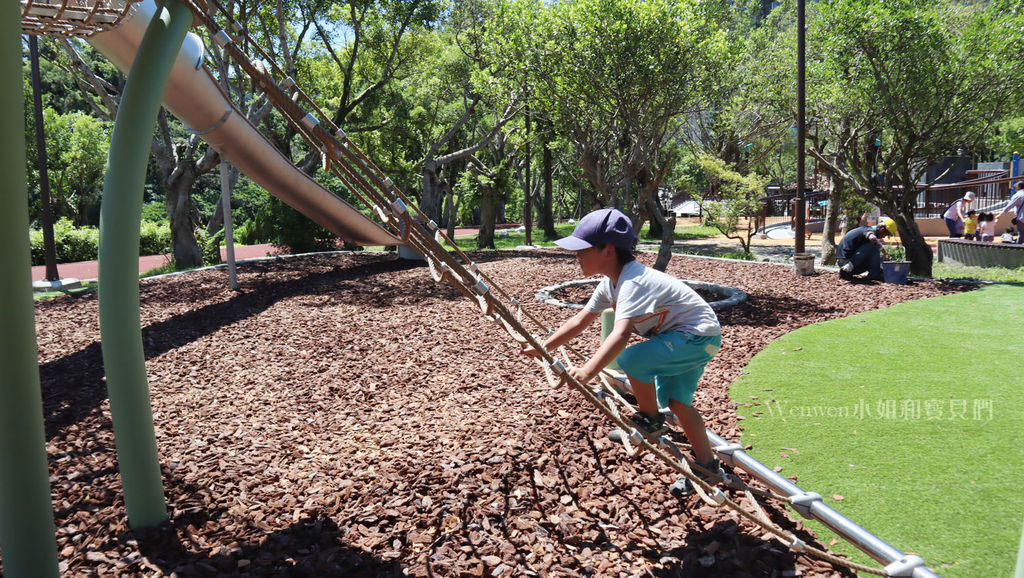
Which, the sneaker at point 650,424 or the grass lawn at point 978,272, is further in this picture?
the grass lawn at point 978,272

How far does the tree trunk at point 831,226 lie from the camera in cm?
1598

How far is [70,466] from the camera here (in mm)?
4289

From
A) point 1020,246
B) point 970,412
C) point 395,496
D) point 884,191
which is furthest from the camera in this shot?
point 1020,246

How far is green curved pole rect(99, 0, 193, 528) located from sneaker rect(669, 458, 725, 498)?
119 inches

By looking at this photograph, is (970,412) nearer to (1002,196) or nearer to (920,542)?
(920,542)

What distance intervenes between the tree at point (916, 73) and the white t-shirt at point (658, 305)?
34.6ft

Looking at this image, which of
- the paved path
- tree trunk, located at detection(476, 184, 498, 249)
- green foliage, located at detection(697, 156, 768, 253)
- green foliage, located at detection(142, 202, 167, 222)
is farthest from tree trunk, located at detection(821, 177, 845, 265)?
green foliage, located at detection(142, 202, 167, 222)

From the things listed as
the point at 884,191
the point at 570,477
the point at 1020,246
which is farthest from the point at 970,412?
the point at 1020,246

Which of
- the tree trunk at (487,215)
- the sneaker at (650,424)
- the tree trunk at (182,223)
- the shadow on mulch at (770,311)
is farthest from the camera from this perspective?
the tree trunk at (487,215)

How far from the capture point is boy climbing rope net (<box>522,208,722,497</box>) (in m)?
3.34

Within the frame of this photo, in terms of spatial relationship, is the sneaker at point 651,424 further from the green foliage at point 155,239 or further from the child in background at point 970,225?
the green foliage at point 155,239

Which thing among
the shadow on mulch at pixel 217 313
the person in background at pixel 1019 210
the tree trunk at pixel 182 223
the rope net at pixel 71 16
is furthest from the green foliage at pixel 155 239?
the person in background at pixel 1019 210

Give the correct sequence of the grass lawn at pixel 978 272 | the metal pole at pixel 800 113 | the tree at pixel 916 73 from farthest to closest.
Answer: the grass lawn at pixel 978 272 < the metal pole at pixel 800 113 < the tree at pixel 916 73

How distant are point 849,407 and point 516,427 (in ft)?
9.48
